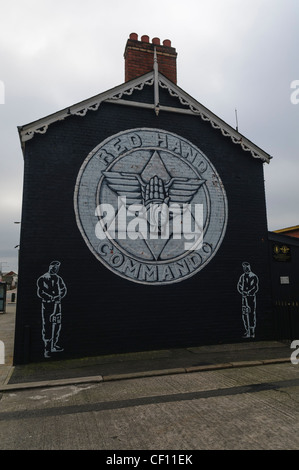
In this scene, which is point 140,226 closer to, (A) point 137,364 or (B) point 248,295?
(A) point 137,364

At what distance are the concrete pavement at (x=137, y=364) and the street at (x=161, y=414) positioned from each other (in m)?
0.36

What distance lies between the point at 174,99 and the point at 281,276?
7.64m

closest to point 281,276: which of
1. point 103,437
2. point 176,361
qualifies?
point 176,361

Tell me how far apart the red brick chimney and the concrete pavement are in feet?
32.9

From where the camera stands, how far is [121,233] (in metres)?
10.4

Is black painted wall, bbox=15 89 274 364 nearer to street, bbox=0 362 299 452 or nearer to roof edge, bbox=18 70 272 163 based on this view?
roof edge, bbox=18 70 272 163
